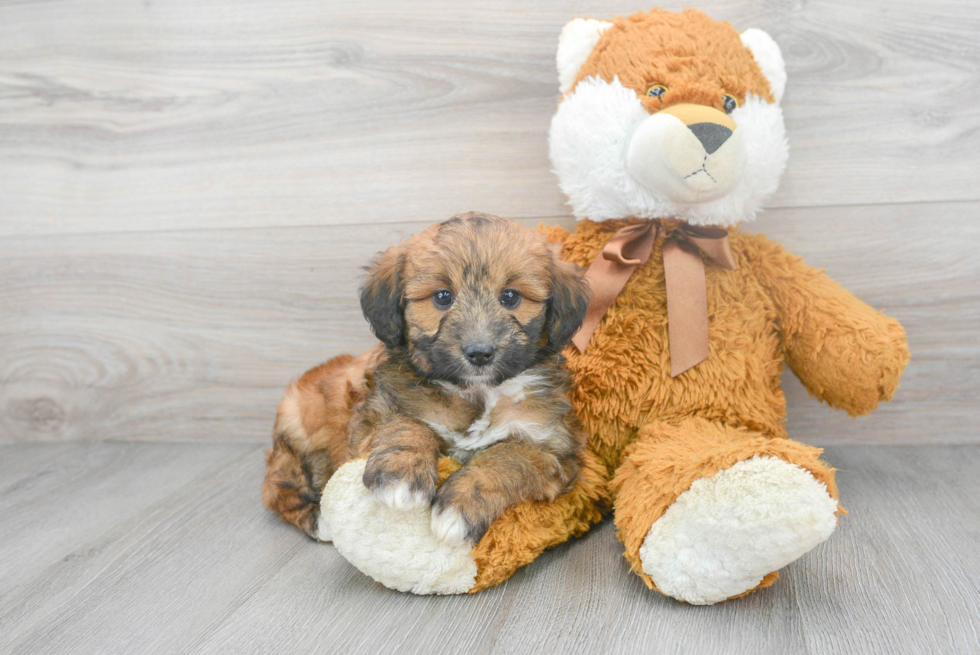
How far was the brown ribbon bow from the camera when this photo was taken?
1617 millimetres

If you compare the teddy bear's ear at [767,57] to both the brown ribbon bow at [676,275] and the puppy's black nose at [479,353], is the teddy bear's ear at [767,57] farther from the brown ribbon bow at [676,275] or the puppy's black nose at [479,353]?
the puppy's black nose at [479,353]

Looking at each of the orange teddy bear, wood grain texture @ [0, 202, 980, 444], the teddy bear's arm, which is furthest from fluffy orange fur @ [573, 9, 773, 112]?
wood grain texture @ [0, 202, 980, 444]

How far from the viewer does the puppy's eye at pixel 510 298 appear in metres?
1.39

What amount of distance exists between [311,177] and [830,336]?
5.10ft

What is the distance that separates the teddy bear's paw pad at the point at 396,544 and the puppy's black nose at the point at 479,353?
295 mm

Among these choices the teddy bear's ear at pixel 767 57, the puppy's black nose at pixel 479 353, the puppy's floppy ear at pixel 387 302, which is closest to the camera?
the puppy's black nose at pixel 479 353

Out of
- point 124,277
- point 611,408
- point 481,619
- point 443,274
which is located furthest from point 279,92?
point 481,619

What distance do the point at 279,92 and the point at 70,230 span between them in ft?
2.91

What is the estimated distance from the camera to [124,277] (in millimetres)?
2369

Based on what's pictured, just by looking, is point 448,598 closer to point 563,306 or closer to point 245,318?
point 563,306

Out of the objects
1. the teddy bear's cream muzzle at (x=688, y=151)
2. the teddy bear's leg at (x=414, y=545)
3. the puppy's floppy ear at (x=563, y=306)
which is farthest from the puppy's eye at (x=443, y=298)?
the teddy bear's cream muzzle at (x=688, y=151)

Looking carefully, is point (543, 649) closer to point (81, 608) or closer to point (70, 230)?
point (81, 608)

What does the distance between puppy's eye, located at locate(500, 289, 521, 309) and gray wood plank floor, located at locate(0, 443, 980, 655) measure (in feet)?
1.83

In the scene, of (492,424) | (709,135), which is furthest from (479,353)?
(709,135)
